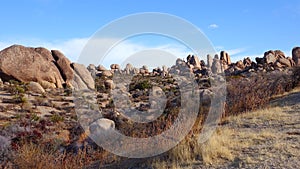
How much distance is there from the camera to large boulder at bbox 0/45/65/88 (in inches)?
1081

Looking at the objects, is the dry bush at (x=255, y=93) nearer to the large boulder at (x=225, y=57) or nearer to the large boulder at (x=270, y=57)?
the large boulder at (x=270, y=57)

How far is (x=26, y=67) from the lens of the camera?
28281 mm

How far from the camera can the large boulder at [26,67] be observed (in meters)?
27.5

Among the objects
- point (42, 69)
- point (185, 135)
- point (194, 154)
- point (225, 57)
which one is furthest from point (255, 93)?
point (225, 57)

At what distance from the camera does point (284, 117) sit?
9.75 meters

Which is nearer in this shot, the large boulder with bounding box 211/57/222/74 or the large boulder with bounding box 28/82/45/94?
the large boulder with bounding box 28/82/45/94

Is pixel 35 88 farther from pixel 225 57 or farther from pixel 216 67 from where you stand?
pixel 225 57

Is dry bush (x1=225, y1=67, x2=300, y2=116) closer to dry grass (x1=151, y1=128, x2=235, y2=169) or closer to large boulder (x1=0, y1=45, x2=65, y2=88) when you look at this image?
dry grass (x1=151, y1=128, x2=235, y2=169)

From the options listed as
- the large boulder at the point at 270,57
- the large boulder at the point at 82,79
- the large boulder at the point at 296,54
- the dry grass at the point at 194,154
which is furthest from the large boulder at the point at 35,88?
the large boulder at the point at 296,54

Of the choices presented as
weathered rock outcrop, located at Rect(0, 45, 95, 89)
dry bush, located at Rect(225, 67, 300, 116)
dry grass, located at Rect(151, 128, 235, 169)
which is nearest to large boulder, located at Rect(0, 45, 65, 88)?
weathered rock outcrop, located at Rect(0, 45, 95, 89)

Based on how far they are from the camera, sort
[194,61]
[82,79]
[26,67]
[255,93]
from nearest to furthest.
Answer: [255,93], [26,67], [82,79], [194,61]

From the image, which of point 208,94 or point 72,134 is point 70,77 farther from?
point 72,134

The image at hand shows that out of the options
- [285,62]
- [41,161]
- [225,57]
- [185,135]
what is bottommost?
[41,161]

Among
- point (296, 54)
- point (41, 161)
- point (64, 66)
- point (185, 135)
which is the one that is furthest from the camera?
point (296, 54)
